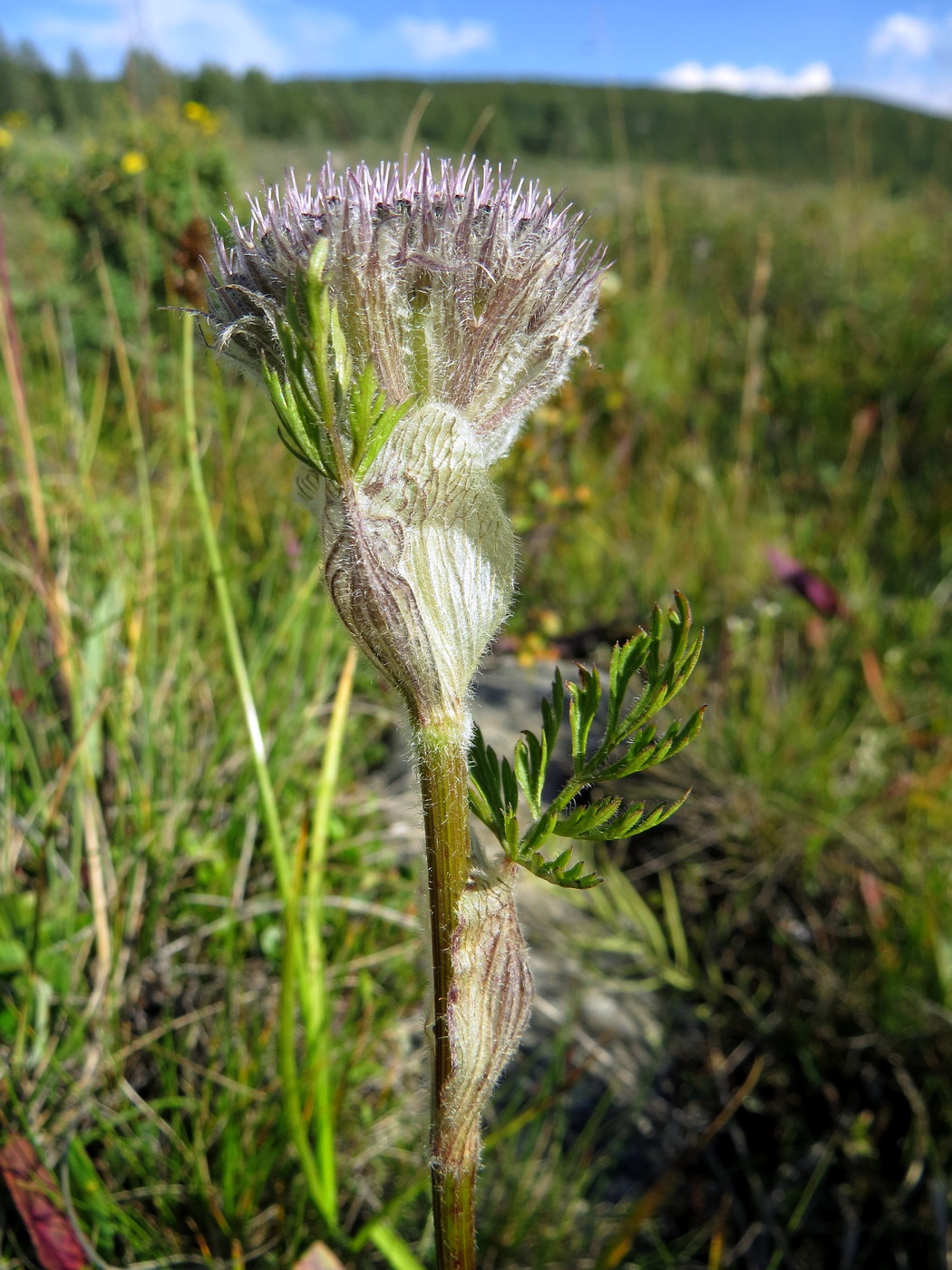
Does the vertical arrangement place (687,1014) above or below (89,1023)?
below

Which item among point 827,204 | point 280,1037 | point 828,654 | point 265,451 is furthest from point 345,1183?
point 827,204

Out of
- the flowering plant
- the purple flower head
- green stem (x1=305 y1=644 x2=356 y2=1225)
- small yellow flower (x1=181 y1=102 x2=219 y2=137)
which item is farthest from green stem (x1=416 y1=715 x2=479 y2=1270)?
small yellow flower (x1=181 y1=102 x2=219 y2=137)

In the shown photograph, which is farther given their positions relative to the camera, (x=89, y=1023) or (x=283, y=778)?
(x=283, y=778)

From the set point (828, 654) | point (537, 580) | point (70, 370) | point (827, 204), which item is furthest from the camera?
point (827, 204)

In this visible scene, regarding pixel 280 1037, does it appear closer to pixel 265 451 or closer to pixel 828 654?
pixel 828 654

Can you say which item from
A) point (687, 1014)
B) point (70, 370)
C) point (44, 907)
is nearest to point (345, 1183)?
point (44, 907)

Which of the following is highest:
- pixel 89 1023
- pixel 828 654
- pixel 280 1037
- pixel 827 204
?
pixel 827 204

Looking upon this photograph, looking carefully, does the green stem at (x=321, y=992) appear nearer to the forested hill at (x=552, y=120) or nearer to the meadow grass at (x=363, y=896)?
the meadow grass at (x=363, y=896)

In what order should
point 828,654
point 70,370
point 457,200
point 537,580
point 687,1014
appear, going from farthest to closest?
1. point 537,580
2. point 828,654
3. point 70,370
4. point 687,1014
5. point 457,200

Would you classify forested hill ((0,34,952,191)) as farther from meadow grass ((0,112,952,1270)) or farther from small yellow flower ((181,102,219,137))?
meadow grass ((0,112,952,1270))
